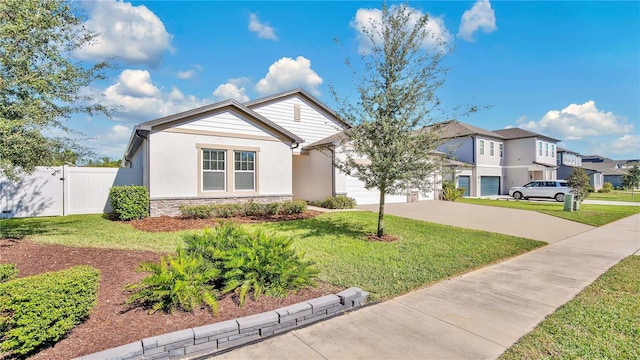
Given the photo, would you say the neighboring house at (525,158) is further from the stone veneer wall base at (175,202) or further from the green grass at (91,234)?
the green grass at (91,234)

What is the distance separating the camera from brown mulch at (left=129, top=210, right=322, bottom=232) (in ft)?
31.4

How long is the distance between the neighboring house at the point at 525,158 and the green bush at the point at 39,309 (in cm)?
3739

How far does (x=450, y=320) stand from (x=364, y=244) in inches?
158

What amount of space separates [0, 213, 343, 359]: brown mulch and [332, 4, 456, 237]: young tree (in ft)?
13.5

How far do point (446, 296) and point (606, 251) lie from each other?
6.34 metres

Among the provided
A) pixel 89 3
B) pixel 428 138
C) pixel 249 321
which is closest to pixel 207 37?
pixel 89 3

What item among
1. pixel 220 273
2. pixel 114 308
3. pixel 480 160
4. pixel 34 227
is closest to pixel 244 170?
pixel 34 227

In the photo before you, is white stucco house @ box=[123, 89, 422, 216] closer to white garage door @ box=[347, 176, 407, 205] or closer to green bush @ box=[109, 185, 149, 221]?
white garage door @ box=[347, 176, 407, 205]

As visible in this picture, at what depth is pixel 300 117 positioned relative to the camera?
18688mm

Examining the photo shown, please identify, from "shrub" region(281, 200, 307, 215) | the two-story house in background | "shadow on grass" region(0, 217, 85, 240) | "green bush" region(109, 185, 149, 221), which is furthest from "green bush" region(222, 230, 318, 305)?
the two-story house in background

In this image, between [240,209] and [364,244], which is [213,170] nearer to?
[240,209]

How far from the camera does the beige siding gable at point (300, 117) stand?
17.8 meters

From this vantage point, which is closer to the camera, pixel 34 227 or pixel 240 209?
pixel 34 227

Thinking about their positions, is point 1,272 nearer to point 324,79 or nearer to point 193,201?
point 324,79
